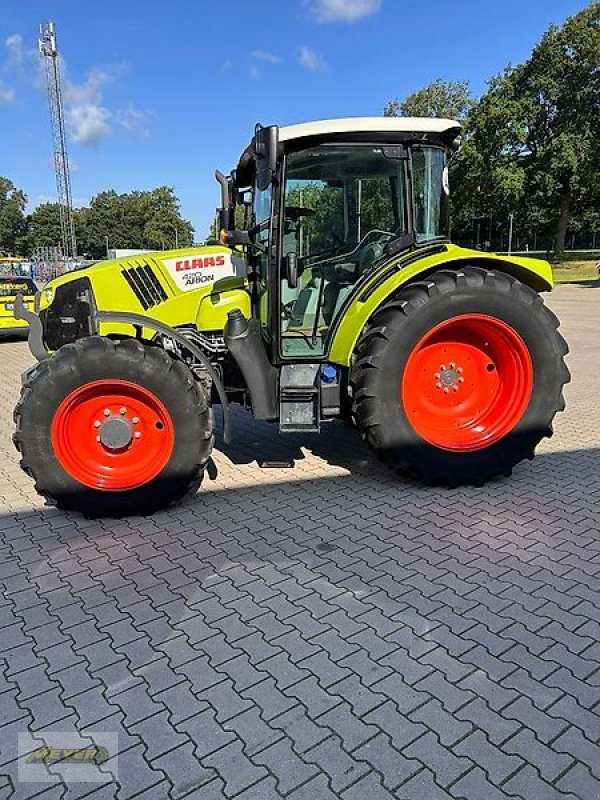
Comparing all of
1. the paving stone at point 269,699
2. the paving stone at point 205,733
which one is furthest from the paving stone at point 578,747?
→ the paving stone at point 205,733

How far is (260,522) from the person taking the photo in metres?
3.87

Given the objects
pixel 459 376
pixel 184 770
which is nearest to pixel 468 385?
pixel 459 376

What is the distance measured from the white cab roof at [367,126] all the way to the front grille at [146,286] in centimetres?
134

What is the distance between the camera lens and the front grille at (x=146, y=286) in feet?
14.2

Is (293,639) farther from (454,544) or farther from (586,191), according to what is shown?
(586,191)

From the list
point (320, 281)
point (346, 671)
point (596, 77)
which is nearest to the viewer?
point (346, 671)

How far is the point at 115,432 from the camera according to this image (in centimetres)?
386

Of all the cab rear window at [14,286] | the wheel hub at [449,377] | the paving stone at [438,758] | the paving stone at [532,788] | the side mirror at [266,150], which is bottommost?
the paving stone at [532,788]

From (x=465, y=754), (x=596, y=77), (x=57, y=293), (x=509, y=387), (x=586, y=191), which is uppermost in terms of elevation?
(x=596, y=77)

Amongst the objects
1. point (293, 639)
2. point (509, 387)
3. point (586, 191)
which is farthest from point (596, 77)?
point (293, 639)

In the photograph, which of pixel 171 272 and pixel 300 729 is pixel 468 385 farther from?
pixel 300 729

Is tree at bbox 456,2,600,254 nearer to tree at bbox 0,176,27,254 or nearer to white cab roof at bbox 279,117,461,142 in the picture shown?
white cab roof at bbox 279,117,461,142

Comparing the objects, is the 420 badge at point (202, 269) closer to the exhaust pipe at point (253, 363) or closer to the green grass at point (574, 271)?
the exhaust pipe at point (253, 363)

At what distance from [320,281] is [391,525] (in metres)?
1.71
